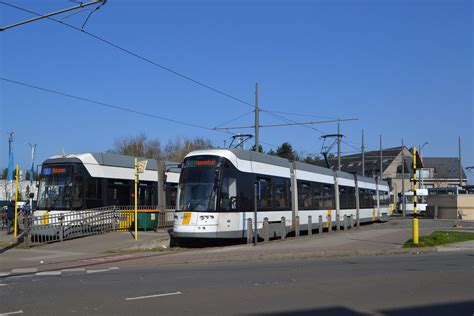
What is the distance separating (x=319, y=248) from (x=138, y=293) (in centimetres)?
992

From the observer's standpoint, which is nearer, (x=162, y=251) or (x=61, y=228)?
(x=162, y=251)

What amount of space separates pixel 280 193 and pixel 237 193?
391cm

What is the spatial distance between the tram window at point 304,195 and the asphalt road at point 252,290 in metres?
10.1

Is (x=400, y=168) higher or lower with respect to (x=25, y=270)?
higher

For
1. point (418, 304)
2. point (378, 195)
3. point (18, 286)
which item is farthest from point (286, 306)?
point (378, 195)

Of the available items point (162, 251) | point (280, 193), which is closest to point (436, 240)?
point (280, 193)

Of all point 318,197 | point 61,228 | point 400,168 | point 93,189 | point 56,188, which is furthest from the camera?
point 400,168

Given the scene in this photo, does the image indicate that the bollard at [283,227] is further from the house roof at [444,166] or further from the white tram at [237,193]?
the house roof at [444,166]

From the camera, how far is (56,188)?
76.6 ft

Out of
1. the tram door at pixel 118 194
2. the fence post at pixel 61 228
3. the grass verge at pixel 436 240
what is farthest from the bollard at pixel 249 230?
the fence post at pixel 61 228

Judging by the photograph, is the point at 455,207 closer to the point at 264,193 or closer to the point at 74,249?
the point at 264,193

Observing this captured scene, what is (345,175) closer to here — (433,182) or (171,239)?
(171,239)

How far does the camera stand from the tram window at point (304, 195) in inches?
1002

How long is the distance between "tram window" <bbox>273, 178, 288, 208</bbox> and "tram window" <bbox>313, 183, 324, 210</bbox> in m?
3.84
